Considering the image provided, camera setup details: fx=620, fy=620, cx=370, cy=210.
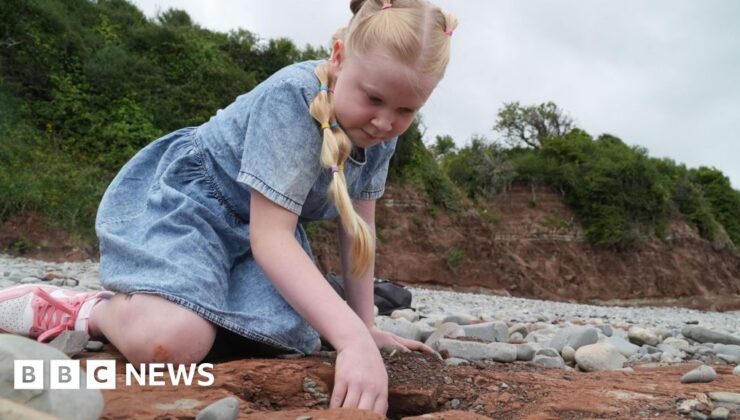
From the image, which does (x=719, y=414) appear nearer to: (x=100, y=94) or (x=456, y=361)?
(x=456, y=361)

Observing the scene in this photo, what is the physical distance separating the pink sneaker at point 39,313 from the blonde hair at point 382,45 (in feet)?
3.19

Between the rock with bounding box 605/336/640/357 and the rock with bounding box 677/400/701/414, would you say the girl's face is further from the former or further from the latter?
the rock with bounding box 605/336/640/357

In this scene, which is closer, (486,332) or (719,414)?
(719,414)

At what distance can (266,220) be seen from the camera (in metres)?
1.93

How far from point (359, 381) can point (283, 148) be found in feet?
2.54

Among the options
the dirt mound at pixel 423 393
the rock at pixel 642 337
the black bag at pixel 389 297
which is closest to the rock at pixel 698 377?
the dirt mound at pixel 423 393

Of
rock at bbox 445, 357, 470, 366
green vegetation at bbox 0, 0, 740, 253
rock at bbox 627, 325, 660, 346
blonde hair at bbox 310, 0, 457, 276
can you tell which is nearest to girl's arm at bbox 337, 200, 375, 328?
rock at bbox 445, 357, 470, 366

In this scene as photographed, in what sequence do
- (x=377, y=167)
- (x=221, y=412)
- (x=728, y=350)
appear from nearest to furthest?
1. (x=221, y=412)
2. (x=377, y=167)
3. (x=728, y=350)

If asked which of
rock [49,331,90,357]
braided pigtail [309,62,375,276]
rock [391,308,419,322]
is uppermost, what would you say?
braided pigtail [309,62,375,276]

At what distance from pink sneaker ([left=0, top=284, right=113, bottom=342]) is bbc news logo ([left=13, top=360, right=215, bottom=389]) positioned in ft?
1.39

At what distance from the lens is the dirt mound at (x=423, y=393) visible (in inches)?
56.7

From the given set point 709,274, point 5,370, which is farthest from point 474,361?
point 709,274

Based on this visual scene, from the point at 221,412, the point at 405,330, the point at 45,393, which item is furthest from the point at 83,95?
the point at 45,393

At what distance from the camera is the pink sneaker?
2209 mm
